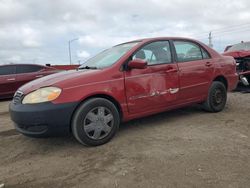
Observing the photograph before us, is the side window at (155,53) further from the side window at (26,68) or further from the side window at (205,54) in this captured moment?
the side window at (26,68)

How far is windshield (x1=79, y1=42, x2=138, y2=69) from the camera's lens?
4.43 m

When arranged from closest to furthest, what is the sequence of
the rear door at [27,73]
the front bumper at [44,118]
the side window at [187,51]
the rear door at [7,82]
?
1. the front bumper at [44,118]
2. the side window at [187,51]
3. the rear door at [7,82]
4. the rear door at [27,73]

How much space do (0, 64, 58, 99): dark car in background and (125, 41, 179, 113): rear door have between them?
661 cm

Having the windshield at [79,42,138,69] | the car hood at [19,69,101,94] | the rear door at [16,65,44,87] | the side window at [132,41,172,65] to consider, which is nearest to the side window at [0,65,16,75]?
the rear door at [16,65,44,87]

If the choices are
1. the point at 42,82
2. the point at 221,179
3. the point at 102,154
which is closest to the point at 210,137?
the point at 221,179

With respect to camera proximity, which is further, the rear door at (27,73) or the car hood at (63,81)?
the rear door at (27,73)

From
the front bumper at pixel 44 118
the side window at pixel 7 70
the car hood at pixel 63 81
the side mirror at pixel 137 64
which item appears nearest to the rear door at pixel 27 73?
the side window at pixel 7 70

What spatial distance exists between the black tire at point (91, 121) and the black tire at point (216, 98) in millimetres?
2207

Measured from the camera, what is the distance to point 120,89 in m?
4.11

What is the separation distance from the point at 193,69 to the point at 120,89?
167 cm

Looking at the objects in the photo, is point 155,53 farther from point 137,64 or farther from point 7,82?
point 7,82

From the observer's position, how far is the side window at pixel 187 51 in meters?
4.98

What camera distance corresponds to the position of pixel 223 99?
561 centimetres

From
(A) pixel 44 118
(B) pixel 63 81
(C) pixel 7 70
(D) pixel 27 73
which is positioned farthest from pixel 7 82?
(A) pixel 44 118
